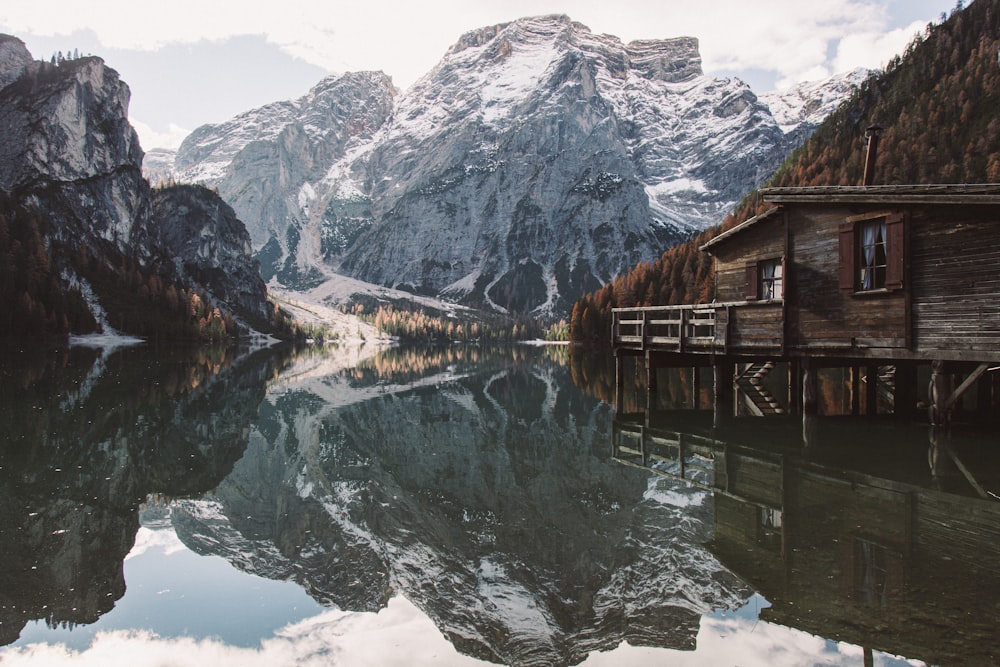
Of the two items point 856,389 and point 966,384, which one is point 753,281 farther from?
point 966,384

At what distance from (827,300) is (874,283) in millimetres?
1606

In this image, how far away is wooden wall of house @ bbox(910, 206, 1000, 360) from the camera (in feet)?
59.2

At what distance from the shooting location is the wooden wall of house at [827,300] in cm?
2033

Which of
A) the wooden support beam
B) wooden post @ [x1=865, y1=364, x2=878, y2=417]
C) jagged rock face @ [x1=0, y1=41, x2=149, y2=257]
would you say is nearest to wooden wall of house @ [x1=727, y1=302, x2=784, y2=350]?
wooden post @ [x1=865, y1=364, x2=878, y2=417]

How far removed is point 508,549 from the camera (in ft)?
36.9

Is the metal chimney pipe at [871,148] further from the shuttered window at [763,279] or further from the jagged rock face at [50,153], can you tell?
the jagged rock face at [50,153]

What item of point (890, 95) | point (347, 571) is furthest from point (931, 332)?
point (890, 95)

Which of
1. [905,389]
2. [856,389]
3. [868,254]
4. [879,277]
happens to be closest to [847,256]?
[868,254]

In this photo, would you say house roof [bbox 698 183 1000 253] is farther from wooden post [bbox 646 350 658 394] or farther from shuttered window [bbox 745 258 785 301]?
wooden post [bbox 646 350 658 394]

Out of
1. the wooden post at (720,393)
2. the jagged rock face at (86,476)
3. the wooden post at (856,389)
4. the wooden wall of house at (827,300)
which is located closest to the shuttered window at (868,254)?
the wooden wall of house at (827,300)

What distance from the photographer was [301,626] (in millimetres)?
8672

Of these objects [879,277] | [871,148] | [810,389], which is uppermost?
[871,148]

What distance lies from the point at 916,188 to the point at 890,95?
402 ft

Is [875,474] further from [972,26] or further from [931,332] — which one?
[972,26]
